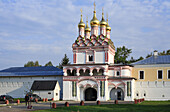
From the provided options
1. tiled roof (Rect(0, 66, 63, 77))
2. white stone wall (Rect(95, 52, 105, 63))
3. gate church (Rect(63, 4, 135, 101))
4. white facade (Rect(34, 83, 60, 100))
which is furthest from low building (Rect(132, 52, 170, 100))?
tiled roof (Rect(0, 66, 63, 77))

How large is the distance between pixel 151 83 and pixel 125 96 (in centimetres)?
459

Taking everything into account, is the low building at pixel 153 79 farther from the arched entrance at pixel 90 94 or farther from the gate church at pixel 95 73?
the arched entrance at pixel 90 94

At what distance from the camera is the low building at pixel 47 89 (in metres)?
39.5

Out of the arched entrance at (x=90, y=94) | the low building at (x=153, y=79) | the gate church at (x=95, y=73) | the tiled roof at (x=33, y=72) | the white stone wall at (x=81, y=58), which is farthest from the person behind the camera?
the tiled roof at (x=33, y=72)

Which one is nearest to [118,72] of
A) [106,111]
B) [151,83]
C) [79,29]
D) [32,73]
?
[151,83]

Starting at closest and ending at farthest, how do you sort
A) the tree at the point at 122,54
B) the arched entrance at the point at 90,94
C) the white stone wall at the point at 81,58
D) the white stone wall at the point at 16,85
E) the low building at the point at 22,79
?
the white stone wall at the point at 81,58
the arched entrance at the point at 90,94
the low building at the point at 22,79
the white stone wall at the point at 16,85
the tree at the point at 122,54

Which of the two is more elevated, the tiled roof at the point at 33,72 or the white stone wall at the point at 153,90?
the tiled roof at the point at 33,72

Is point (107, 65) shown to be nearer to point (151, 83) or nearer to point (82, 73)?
point (82, 73)

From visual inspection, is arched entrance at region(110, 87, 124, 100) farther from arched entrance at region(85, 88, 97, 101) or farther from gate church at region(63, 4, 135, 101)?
arched entrance at region(85, 88, 97, 101)

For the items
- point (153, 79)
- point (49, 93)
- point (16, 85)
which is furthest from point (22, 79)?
point (153, 79)

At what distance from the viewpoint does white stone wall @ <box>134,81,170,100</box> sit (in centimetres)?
3872

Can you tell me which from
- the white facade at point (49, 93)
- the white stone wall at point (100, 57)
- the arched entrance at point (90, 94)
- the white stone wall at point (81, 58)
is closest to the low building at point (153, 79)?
the white stone wall at point (100, 57)

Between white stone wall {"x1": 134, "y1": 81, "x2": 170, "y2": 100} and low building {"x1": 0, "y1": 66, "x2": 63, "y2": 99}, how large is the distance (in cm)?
1137

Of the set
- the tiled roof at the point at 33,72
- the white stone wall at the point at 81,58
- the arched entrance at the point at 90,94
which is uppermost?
the white stone wall at the point at 81,58
